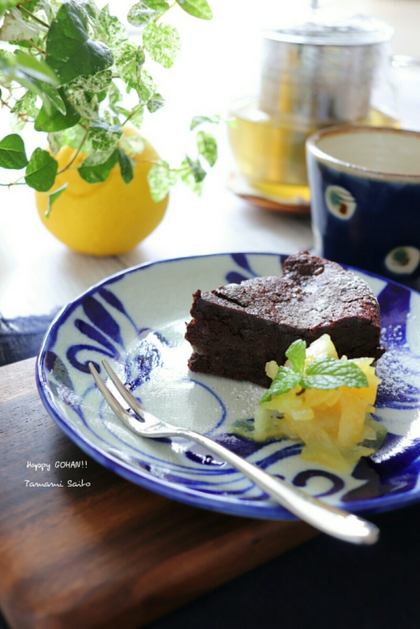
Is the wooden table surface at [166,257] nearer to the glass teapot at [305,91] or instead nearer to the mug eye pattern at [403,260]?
the glass teapot at [305,91]

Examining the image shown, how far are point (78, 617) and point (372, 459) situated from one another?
38 cm

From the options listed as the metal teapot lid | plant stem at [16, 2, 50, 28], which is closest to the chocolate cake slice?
plant stem at [16, 2, 50, 28]

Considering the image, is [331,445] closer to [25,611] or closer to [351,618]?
[351,618]

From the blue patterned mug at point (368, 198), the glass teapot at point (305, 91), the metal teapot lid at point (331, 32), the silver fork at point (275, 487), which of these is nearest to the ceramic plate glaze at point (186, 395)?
the silver fork at point (275, 487)

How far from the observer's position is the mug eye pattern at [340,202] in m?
1.23

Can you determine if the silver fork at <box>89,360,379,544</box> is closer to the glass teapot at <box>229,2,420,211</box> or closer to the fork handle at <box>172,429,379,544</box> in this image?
the fork handle at <box>172,429,379,544</box>

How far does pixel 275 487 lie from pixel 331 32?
1.10 metres

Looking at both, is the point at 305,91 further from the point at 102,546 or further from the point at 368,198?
the point at 102,546

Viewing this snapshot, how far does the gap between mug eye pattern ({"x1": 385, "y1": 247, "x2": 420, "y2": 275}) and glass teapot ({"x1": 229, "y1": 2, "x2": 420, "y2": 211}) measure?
0.32 meters

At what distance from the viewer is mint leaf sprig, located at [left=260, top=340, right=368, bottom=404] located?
2.51ft

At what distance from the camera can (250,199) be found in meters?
1.57

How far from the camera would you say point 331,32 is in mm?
1406

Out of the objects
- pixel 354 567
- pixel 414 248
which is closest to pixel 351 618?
pixel 354 567

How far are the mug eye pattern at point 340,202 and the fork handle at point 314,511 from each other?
67 cm
